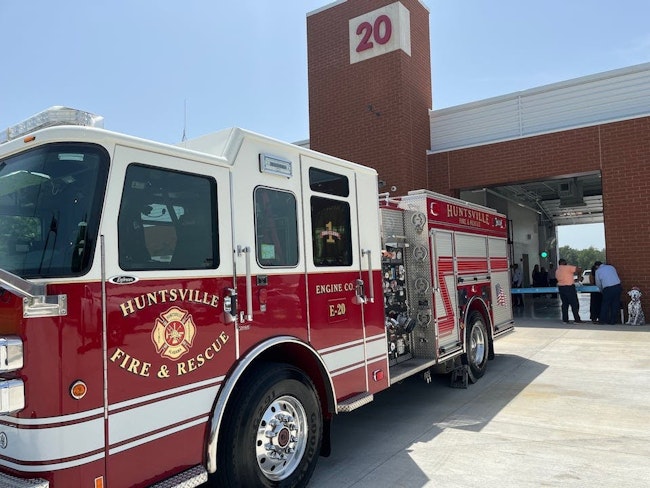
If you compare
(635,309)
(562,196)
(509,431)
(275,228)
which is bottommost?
(509,431)

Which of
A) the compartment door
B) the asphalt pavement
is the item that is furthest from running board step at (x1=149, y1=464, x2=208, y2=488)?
the compartment door

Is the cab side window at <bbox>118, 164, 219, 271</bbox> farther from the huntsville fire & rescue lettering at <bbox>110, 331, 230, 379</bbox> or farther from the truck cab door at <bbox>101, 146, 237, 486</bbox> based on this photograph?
the huntsville fire & rescue lettering at <bbox>110, 331, 230, 379</bbox>

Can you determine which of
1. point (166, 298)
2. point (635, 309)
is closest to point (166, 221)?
point (166, 298)

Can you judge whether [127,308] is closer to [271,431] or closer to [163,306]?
[163,306]

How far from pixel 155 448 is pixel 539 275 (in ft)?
71.6

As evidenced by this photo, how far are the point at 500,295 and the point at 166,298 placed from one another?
6.59 meters

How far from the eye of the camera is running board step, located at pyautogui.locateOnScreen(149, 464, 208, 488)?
9.34 feet

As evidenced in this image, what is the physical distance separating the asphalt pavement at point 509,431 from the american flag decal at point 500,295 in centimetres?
99

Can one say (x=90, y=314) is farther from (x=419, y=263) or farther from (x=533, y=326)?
(x=533, y=326)

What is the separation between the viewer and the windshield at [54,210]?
8.56 ft

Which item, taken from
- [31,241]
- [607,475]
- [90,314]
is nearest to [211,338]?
[90,314]

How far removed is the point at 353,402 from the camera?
171 inches

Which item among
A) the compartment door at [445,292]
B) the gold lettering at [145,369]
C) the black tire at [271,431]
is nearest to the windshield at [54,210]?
the gold lettering at [145,369]

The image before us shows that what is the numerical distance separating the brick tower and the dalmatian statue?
5.96 m
